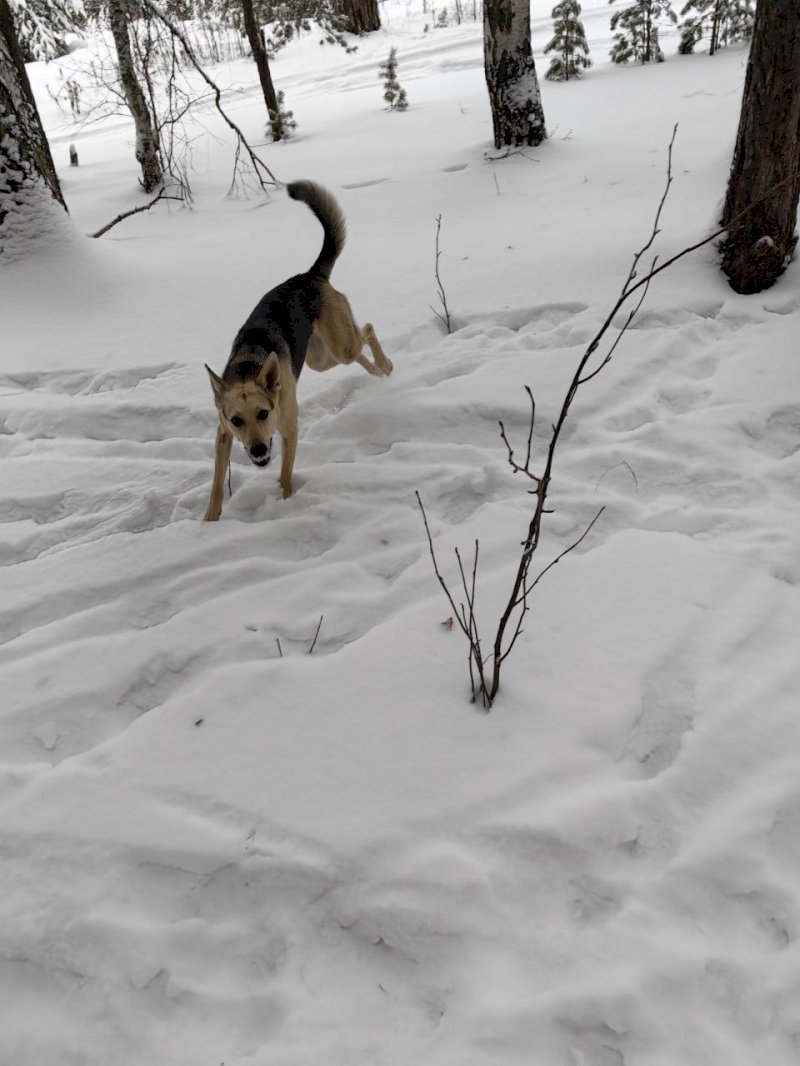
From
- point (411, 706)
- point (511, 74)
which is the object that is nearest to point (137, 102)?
point (511, 74)

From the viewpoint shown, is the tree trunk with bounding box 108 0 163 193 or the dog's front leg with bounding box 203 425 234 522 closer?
the dog's front leg with bounding box 203 425 234 522

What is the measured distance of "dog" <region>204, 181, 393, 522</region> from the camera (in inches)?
127

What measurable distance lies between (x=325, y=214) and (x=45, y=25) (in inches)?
955

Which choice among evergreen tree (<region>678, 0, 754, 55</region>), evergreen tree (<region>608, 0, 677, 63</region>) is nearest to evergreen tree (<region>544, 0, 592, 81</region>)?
evergreen tree (<region>608, 0, 677, 63</region>)

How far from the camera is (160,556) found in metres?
3.17

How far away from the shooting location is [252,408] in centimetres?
320

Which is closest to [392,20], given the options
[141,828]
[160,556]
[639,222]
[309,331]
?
[639,222]

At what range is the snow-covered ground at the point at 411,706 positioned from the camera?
5.60ft

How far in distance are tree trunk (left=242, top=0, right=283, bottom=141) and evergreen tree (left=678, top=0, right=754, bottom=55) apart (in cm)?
661

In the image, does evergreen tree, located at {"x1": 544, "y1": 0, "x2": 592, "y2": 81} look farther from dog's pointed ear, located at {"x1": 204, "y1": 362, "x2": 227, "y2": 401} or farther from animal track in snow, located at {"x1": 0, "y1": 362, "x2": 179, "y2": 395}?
dog's pointed ear, located at {"x1": 204, "y1": 362, "x2": 227, "y2": 401}

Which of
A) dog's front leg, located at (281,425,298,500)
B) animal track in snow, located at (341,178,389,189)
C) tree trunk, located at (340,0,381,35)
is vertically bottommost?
dog's front leg, located at (281,425,298,500)

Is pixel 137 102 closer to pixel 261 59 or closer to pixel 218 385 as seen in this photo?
pixel 261 59

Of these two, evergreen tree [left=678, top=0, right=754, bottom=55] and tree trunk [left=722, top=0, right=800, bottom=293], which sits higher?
evergreen tree [left=678, top=0, right=754, bottom=55]

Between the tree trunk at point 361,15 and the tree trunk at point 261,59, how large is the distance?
10.6 metres
